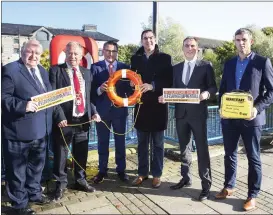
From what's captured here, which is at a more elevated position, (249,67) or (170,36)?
(170,36)

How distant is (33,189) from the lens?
387cm

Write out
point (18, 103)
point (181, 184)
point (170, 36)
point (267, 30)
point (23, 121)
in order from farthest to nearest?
1. point (170, 36)
2. point (267, 30)
3. point (181, 184)
4. point (23, 121)
5. point (18, 103)

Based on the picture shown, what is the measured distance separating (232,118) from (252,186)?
959 mm

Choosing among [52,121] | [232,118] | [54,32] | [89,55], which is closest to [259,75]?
[232,118]

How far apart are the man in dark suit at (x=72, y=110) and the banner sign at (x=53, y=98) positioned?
158 mm

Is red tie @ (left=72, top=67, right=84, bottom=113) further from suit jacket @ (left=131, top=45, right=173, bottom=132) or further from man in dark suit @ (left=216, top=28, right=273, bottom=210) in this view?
man in dark suit @ (left=216, top=28, right=273, bottom=210)

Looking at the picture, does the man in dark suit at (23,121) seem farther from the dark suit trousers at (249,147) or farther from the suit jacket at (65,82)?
the dark suit trousers at (249,147)

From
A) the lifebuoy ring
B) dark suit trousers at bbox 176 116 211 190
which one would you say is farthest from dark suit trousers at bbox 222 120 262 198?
the lifebuoy ring

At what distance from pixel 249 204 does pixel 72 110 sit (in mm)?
2744

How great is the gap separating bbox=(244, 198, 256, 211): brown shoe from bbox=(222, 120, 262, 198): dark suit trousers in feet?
0.18

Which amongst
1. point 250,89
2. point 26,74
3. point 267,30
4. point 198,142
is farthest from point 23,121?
point 267,30

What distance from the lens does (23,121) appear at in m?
3.49

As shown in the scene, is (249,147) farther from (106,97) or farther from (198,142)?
(106,97)

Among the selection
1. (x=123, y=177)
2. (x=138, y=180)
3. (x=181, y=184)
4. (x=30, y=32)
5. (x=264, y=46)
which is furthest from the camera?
(x=30, y=32)
